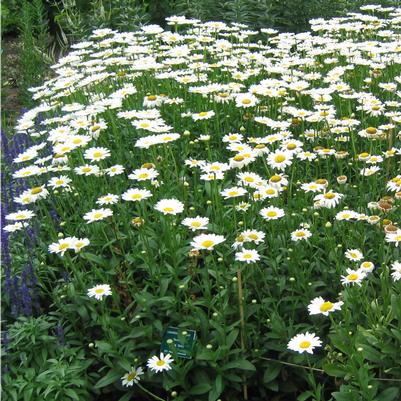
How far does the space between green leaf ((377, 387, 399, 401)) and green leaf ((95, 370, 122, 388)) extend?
1.05m

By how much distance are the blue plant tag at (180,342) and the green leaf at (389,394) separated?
753 millimetres

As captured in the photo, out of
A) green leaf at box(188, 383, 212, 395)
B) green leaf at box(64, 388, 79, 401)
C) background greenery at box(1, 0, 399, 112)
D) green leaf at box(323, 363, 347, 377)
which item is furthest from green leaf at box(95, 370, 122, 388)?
background greenery at box(1, 0, 399, 112)

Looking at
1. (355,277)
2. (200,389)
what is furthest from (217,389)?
(355,277)

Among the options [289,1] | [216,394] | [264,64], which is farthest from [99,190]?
[289,1]

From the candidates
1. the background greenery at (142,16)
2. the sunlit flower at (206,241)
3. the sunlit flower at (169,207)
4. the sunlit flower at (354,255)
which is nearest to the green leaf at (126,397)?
the sunlit flower at (206,241)

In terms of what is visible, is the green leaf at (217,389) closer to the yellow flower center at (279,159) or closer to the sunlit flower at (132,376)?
the sunlit flower at (132,376)

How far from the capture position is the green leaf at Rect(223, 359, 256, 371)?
102 inches

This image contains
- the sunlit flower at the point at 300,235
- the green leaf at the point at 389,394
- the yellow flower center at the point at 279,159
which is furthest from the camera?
the yellow flower center at the point at 279,159

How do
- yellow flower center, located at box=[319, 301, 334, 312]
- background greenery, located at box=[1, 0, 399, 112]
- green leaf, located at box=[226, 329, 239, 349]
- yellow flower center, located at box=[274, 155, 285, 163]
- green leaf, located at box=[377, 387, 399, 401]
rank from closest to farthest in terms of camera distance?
green leaf, located at box=[377, 387, 399, 401] < yellow flower center, located at box=[319, 301, 334, 312] < green leaf, located at box=[226, 329, 239, 349] < yellow flower center, located at box=[274, 155, 285, 163] < background greenery, located at box=[1, 0, 399, 112]

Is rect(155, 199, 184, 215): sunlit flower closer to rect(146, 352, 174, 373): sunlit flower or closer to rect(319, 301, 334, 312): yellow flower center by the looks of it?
rect(146, 352, 174, 373): sunlit flower

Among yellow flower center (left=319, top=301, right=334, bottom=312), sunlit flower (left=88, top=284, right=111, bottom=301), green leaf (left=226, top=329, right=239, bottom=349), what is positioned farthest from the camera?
sunlit flower (left=88, top=284, right=111, bottom=301)

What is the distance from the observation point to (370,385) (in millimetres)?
2318

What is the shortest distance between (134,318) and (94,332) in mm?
365

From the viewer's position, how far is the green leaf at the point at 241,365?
2.59 m
